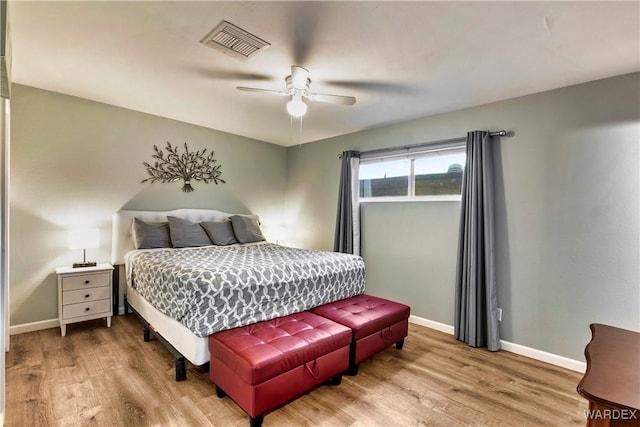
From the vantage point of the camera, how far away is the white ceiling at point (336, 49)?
1736 mm

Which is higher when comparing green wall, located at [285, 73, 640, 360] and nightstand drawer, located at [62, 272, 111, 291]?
green wall, located at [285, 73, 640, 360]

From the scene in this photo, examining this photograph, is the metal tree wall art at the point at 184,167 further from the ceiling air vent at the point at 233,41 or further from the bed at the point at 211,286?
the ceiling air vent at the point at 233,41

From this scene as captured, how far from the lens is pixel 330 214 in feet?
15.2

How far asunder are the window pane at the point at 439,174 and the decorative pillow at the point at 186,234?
2723mm

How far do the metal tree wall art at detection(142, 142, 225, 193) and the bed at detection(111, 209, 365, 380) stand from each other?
712 mm

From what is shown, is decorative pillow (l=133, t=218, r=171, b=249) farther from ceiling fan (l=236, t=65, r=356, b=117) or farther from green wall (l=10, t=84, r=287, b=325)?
ceiling fan (l=236, t=65, r=356, b=117)

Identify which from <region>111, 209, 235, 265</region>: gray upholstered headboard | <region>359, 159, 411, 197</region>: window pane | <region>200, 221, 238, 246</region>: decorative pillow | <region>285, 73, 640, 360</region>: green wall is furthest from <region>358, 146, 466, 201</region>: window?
<region>111, 209, 235, 265</region>: gray upholstered headboard

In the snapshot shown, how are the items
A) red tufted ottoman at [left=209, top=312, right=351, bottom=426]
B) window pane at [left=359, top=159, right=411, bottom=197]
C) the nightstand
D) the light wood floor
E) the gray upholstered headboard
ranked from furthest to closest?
window pane at [left=359, top=159, right=411, bottom=197] → the gray upholstered headboard → the nightstand → the light wood floor → red tufted ottoman at [left=209, top=312, right=351, bottom=426]

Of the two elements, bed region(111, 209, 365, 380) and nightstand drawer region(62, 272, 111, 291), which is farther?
nightstand drawer region(62, 272, 111, 291)

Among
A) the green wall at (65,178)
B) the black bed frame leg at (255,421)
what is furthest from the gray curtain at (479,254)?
the green wall at (65,178)

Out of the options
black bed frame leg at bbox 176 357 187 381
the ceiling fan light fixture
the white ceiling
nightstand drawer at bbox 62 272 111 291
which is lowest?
black bed frame leg at bbox 176 357 187 381

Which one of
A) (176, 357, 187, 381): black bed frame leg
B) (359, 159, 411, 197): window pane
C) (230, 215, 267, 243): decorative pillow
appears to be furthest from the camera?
(230, 215, 267, 243): decorative pillow

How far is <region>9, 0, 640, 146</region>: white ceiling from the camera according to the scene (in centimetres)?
174

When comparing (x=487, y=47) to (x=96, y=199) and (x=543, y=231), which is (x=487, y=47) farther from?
(x=96, y=199)
